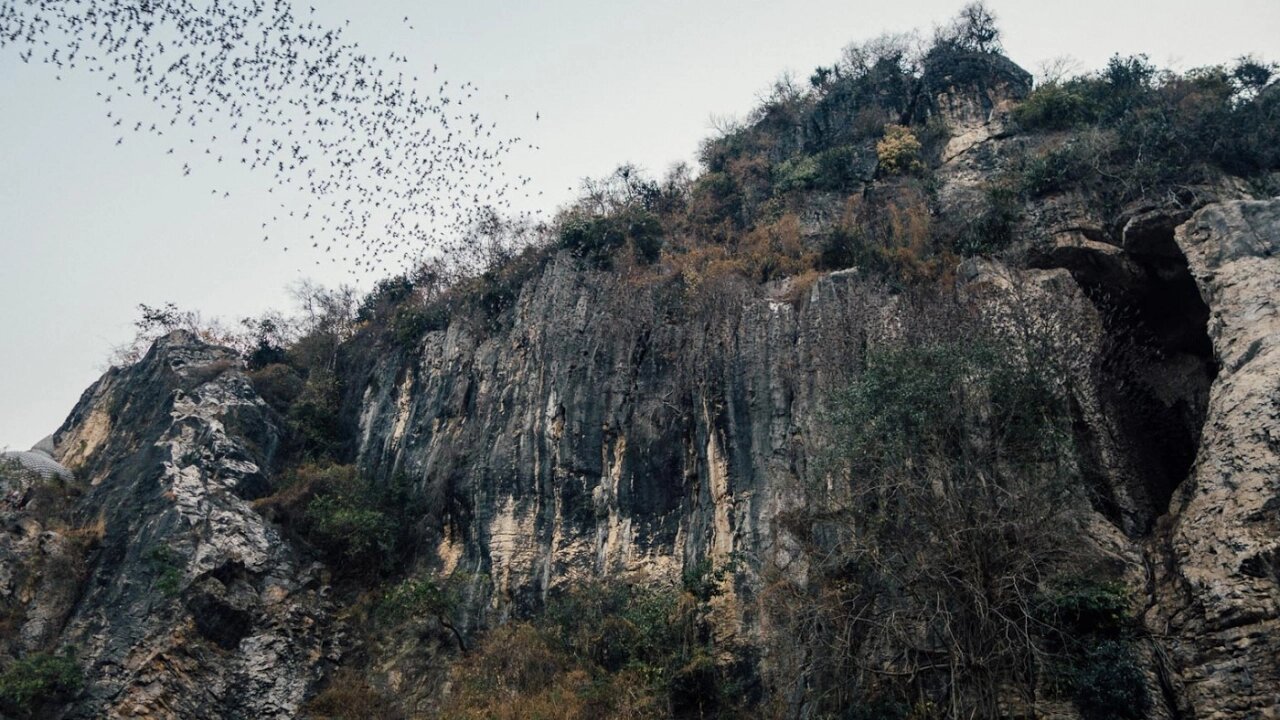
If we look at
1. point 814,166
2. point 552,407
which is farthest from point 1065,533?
point 814,166

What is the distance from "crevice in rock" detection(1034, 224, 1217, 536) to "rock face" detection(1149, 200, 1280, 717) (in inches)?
45.0

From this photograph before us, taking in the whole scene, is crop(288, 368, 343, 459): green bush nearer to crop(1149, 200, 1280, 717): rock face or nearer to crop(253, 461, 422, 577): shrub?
crop(253, 461, 422, 577): shrub

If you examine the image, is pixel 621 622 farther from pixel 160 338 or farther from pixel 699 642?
pixel 160 338

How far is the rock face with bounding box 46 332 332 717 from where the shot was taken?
62.6ft

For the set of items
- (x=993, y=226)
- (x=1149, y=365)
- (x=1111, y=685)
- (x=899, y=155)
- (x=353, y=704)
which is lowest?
(x=1111, y=685)

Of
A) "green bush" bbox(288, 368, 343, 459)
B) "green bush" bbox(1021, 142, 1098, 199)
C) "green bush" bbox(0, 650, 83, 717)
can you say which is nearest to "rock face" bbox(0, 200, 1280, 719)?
"green bush" bbox(0, 650, 83, 717)

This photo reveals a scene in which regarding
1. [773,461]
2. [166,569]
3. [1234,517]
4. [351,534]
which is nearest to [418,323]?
[351,534]

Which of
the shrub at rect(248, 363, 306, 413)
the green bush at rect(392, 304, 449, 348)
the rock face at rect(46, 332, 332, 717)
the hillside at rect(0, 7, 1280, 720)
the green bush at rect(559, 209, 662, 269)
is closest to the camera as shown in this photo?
the hillside at rect(0, 7, 1280, 720)

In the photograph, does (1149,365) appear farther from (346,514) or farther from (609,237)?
(346,514)

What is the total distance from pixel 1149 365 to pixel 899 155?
9744 mm

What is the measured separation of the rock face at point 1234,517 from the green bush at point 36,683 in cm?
2016

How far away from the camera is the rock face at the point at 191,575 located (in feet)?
62.6

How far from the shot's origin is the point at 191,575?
67.5 feet

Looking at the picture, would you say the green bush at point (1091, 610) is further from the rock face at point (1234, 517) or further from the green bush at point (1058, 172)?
the green bush at point (1058, 172)
